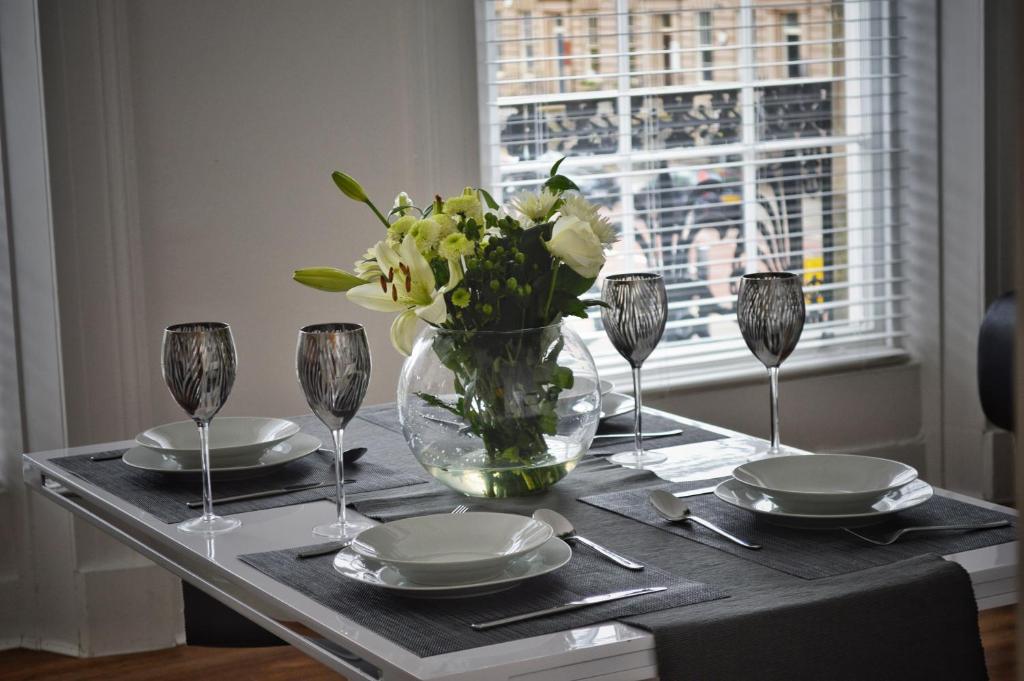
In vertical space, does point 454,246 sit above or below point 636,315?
above

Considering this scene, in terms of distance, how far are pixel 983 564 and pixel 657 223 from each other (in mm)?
2422

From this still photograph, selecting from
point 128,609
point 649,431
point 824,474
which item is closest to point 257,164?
point 128,609

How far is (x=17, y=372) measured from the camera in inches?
121

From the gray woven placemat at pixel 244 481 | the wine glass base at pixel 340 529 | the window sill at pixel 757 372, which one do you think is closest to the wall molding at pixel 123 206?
the gray woven placemat at pixel 244 481

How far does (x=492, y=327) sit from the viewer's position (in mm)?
1540

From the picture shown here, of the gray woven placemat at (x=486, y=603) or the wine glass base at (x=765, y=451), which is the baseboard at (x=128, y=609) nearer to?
the wine glass base at (x=765, y=451)

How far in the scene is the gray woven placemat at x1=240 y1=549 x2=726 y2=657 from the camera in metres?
1.14

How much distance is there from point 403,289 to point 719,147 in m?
2.32

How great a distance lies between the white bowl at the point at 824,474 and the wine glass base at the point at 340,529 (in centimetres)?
46

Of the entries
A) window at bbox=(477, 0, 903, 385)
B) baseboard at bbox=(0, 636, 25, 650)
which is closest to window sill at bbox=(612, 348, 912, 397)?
window at bbox=(477, 0, 903, 385)

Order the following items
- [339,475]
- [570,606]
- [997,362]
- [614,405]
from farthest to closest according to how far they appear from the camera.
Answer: [997,362] → [614,405] → [339,475] → [570,606]

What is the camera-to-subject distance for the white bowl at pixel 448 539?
50.9 inches

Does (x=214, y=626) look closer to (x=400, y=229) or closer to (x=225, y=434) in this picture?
(x=225, y=434)

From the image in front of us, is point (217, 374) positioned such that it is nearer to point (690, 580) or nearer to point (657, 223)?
point (690, 580)
